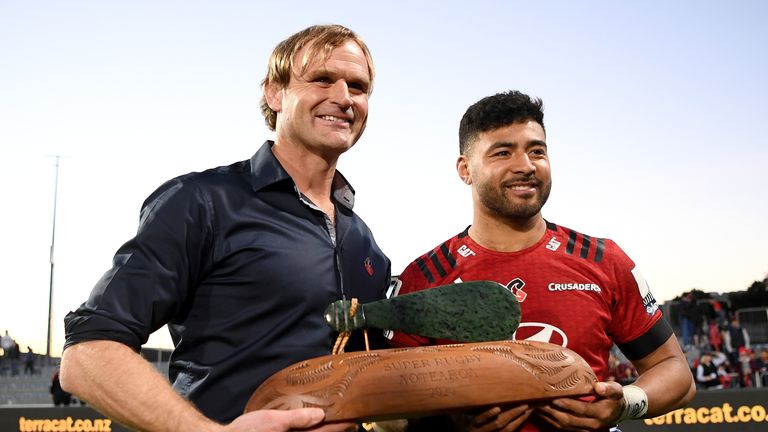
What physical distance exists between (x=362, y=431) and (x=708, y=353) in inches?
591

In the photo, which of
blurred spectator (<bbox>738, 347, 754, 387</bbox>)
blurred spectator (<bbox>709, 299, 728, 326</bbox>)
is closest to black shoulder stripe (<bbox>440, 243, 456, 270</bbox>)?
blurred spectator (<bbox>738, 347, 754, 387</bbox>)

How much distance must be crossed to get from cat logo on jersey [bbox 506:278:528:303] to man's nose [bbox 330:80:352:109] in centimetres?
110

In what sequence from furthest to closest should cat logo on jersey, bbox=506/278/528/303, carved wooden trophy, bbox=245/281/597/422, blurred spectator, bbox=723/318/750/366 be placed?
blurred spectator, bbox=723/318/750/366 < cat logo on jersey, bbox=506/278/528/303 < carved wooden trophy, bbox=245/281/597/422

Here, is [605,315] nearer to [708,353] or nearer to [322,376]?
[322,376]

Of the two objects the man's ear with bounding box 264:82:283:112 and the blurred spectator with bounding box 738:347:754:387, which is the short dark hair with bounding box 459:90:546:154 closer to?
the man's ear with bounding box 264:82:283:112

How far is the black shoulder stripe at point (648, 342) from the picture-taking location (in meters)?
3.26

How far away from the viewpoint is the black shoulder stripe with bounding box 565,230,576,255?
330 cm

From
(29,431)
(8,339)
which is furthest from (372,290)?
(8,339)

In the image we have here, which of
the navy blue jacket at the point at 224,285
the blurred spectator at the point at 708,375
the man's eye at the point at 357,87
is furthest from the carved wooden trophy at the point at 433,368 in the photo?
the blurred spectator at the point at 708,375

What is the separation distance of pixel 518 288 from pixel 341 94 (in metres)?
1.17

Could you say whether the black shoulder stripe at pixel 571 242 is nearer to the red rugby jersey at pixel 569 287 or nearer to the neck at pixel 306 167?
the red rugby jersey at pixel 569 287

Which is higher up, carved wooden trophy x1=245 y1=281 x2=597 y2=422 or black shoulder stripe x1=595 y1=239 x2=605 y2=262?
black shoulder stripe x1=595 y1=239 x2=605 y2=262

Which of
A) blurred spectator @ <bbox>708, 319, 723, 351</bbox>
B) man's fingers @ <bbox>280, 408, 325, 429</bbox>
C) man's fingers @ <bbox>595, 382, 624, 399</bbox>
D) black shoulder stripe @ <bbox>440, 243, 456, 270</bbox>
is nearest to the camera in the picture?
man's fingers @ <bbox>280, 408, 325, 429</bbox>

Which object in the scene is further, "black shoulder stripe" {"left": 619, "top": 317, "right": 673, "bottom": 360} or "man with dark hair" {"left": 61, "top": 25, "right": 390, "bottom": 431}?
"black shoulder stripe" {"left": 619, "top": 317, "right": 673, "bottom": 360}
